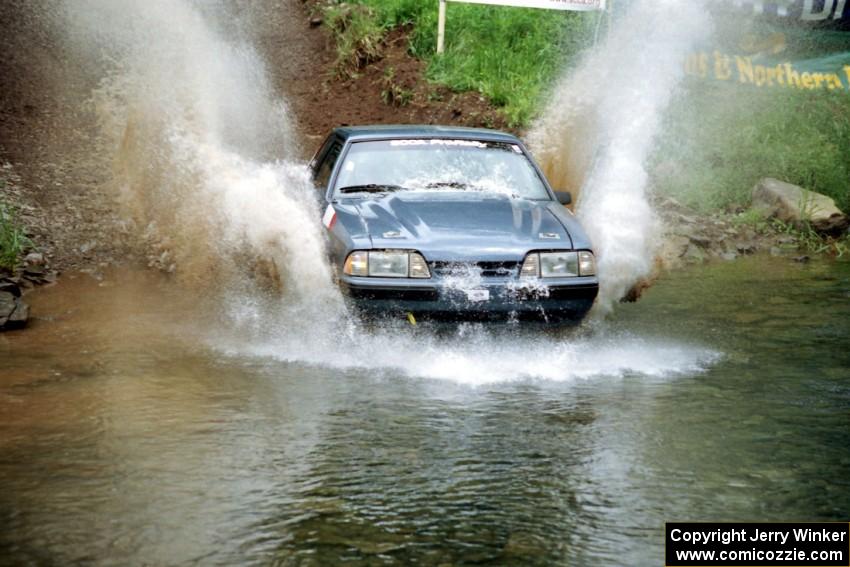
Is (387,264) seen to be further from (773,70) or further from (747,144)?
(773,70)

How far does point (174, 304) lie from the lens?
922 centimetres

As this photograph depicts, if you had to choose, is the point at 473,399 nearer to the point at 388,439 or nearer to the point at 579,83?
the point at 388,439

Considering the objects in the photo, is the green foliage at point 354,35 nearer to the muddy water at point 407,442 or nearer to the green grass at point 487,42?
the green grass at point 487,42

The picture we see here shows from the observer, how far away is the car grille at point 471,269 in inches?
275

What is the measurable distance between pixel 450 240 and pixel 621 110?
32.7 feet

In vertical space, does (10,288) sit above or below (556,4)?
below

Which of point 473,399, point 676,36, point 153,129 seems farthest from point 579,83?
point 473,399

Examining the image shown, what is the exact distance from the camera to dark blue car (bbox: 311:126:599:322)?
22.7 feet

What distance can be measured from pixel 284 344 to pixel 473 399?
1801mm

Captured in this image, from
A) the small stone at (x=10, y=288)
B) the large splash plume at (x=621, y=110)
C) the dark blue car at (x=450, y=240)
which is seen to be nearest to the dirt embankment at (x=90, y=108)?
the large splash plume at (x=621, y=110)

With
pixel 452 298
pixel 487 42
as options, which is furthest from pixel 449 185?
pixel 487 42

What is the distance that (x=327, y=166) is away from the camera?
29.3 ft

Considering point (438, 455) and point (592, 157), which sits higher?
point (592, 157)

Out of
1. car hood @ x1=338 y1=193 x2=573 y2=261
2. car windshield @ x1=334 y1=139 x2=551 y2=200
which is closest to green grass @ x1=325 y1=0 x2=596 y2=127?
car windshield @ x1=334 y1=139 x2=551 y2=200
